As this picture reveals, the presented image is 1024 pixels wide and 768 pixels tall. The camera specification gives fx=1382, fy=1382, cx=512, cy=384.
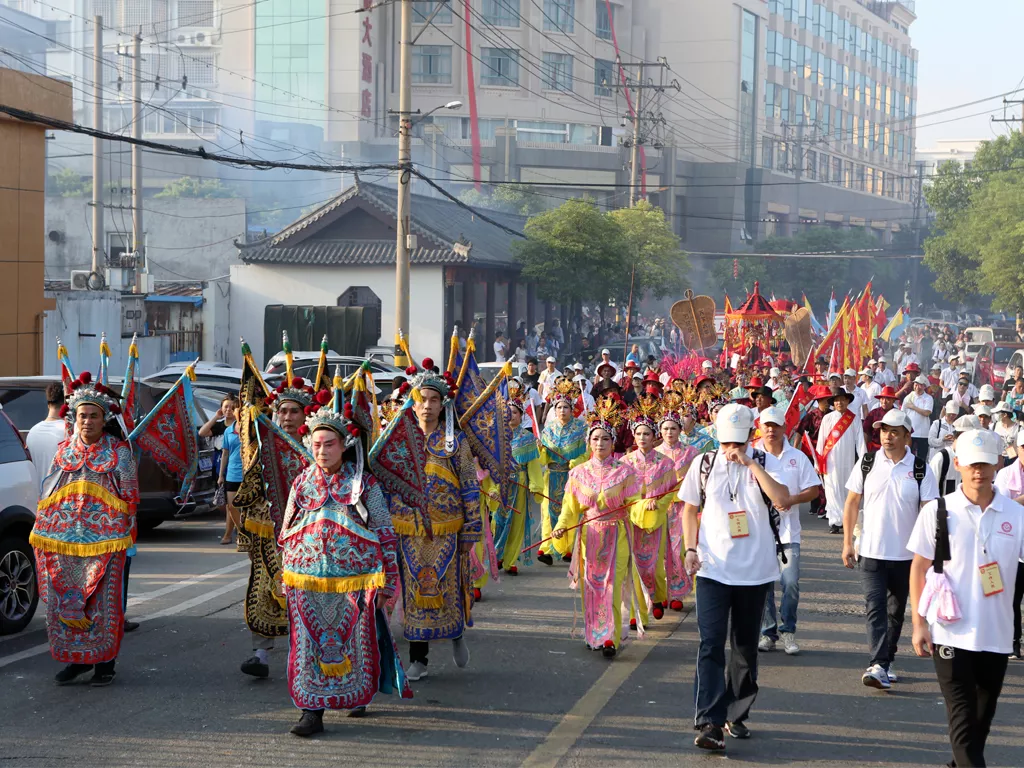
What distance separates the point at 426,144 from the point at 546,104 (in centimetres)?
944

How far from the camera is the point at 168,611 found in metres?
10.2

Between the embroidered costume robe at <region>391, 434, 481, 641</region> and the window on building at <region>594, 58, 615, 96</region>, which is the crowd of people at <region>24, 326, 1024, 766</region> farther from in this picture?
the window on building at <region>594, 58, 615, 96</region>

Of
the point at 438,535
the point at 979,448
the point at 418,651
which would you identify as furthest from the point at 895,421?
the point at 418,651

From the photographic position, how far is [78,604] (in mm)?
7781

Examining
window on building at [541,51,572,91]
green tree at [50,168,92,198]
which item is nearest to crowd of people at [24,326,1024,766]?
green tree at [50,168,92,198]

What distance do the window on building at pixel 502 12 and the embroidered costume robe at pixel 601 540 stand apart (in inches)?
3046

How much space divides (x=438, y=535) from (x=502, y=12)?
79.3 m

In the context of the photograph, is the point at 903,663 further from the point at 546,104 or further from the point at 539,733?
the point at 546,104

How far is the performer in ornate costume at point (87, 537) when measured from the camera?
25.5 ft

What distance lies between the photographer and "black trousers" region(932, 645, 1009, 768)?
5.71 metres

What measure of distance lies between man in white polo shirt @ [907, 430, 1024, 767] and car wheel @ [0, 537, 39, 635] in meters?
6.13

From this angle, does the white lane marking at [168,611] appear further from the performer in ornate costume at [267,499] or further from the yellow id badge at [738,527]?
the yellow id badge at [738,527]

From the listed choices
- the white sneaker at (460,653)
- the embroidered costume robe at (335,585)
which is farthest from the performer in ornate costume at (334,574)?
the white sneaker at (460,653)

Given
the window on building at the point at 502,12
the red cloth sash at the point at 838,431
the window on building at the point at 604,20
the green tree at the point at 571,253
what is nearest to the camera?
the red cloth sash at the point at 838,431
